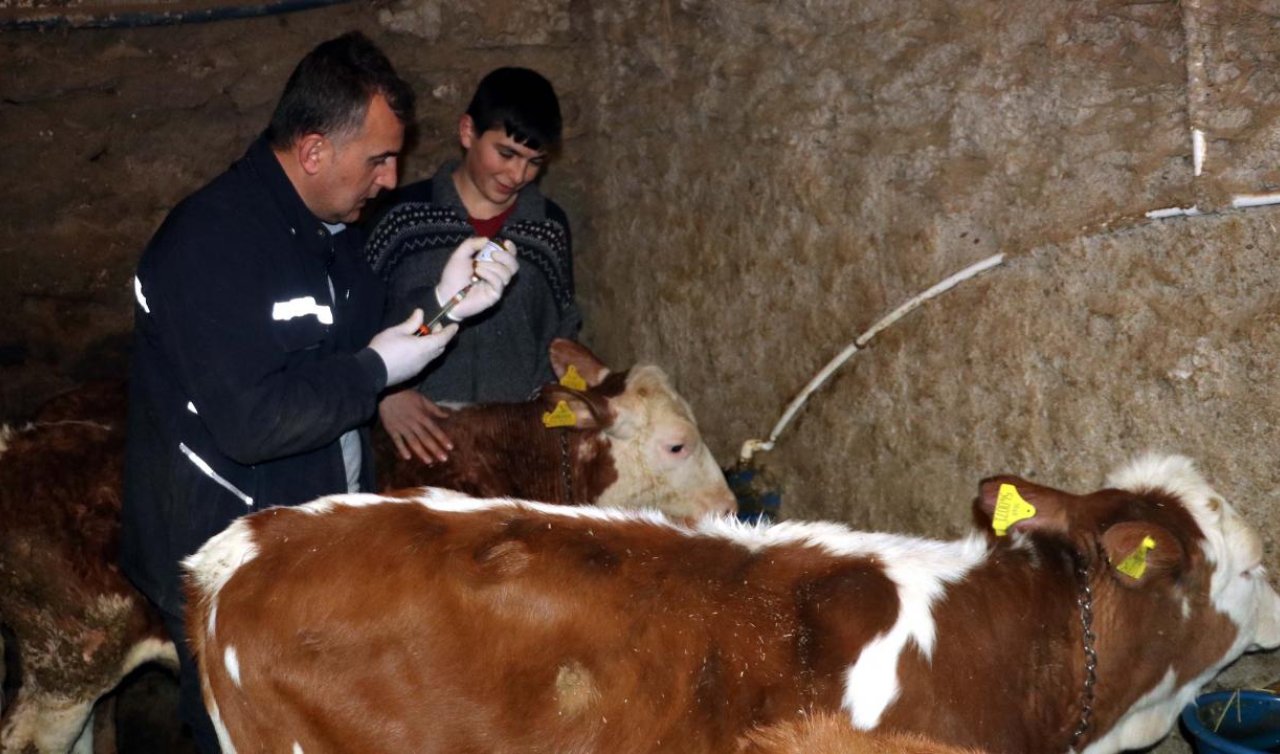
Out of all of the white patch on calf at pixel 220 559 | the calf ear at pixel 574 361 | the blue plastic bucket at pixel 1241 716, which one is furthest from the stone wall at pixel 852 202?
the white patch on calf at pixel 220 559

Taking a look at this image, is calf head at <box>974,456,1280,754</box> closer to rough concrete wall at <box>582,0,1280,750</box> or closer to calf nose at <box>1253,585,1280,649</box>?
calf nose at <box>1253,585,1280,649</box>

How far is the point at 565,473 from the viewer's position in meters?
4.59

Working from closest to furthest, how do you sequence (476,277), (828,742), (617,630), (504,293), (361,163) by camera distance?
(828,742) < (617,630) < (361,163) < (476,277) < (504,293)

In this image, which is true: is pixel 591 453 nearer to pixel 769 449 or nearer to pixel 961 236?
pixel 769 449

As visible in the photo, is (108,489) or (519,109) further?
(519,109)

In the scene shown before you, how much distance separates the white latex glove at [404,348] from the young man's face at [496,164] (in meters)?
1.39

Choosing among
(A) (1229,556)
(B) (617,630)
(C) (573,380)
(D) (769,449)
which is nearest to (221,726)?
(B) (617,630)

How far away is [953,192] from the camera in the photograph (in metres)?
4.02

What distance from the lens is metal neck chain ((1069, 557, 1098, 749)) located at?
298 cm

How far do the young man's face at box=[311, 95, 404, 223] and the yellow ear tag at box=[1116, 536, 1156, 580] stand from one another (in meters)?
2.14

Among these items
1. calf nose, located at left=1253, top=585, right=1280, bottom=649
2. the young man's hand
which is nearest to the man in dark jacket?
the young man's hand

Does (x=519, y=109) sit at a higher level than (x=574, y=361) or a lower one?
higher

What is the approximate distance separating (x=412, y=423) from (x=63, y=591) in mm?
1376

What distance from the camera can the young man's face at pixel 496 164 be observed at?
4.46 meters
